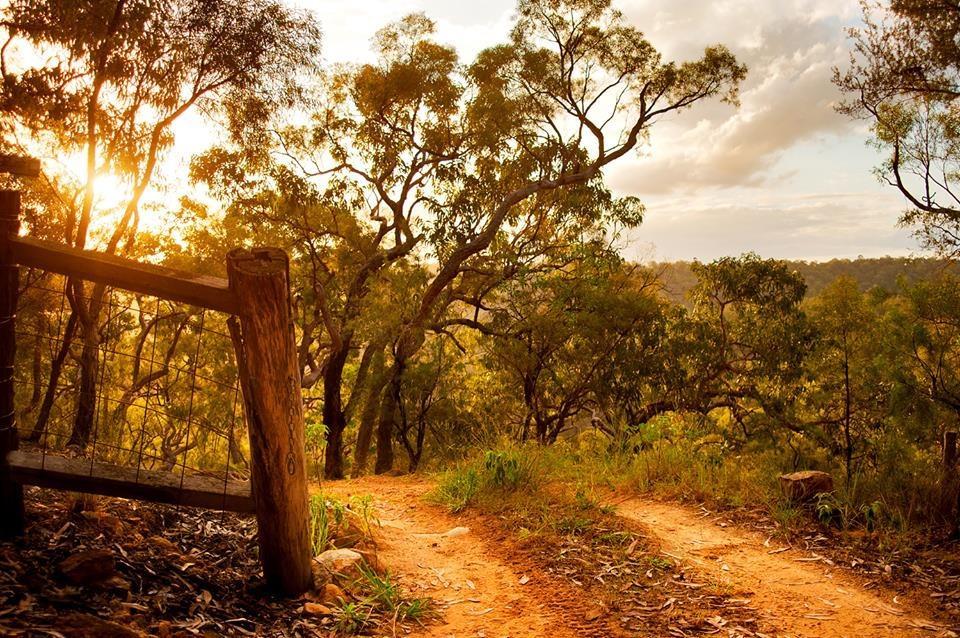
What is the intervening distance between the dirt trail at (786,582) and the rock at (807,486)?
65 centimetres

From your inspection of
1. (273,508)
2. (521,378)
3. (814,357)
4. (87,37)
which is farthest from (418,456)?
(273,508)

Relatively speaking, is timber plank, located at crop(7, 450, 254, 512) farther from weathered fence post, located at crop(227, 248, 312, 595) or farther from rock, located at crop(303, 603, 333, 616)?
rock, located at crop(303, 603, 333, 616)

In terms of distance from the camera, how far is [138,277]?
339 centimetres

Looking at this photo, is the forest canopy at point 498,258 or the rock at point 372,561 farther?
the forest canopy at point 498,258

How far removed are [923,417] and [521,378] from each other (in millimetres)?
7344

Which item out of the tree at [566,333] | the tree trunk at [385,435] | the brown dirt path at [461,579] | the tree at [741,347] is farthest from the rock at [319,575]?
the tree trunk at [385,435]

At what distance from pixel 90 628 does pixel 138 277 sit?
1642mm

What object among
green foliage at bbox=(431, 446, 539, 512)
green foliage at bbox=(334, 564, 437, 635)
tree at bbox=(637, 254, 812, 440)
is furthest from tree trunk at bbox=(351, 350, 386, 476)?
green foliage at bbox=(334, 564, 437, 635)

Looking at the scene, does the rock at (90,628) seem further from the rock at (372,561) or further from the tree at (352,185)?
the tree at (352,185)

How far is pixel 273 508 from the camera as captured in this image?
366 cm

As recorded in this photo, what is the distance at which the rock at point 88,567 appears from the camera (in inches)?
126

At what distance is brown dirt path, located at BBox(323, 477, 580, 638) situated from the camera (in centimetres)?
398

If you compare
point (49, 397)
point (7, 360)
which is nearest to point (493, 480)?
point (7, 360)

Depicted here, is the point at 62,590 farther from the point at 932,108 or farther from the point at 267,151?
the point at 932,108
